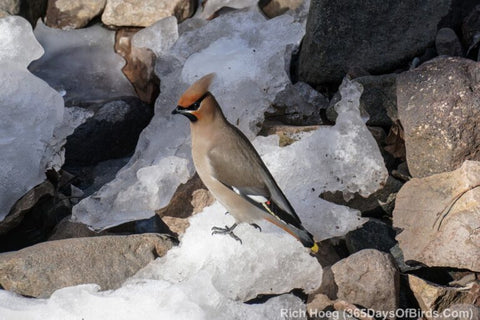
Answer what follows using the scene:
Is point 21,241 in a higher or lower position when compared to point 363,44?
lower

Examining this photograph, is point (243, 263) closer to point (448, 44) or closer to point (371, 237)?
point (371, 237)

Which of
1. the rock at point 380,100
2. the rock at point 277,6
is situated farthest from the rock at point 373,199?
the rock at point 277,6

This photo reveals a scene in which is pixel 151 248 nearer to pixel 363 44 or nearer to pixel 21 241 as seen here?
pixel 21 241

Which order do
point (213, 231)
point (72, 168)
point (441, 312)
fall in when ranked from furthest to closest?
1. point (72, 168)
2. point (213, 231)
3. point (441, 312)

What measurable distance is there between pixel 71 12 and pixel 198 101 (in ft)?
6.68

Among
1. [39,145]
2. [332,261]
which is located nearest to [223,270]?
[332,261]

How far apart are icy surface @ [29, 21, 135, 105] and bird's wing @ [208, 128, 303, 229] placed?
1767 mm

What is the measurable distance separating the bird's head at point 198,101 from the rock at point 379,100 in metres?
0.84

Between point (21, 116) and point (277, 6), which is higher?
point (277, 6)

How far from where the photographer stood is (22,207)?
377 centimetres

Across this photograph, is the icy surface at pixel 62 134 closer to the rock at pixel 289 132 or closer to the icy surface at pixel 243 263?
the icy surface at pixel 243 263

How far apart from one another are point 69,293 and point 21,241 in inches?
34.7

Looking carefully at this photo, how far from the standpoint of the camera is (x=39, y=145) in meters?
3.96

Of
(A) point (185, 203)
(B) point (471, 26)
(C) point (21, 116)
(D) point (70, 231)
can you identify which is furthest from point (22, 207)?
(B) point (471, 26)
